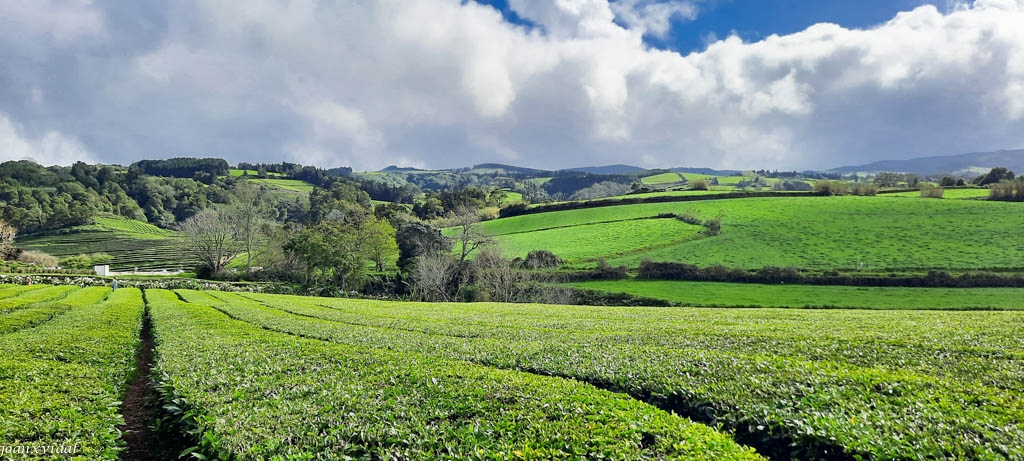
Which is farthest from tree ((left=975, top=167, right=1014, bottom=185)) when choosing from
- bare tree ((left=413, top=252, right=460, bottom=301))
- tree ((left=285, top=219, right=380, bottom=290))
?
tree ((left=285, top=219, right=380, bottom=290))

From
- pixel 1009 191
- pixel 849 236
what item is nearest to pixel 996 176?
pixel 1009 191

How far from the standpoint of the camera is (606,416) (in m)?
8.14

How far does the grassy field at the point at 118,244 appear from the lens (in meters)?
101

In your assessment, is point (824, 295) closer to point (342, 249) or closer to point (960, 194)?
point (342, 249)

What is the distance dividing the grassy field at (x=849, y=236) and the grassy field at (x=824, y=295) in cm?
635

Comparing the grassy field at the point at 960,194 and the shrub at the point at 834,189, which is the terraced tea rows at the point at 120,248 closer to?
the shrub at the point at 834,189

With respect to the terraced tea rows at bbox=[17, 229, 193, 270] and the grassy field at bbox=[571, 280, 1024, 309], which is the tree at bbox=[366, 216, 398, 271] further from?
the terraced tea rows at bbox=[17, 229, 193, 270]

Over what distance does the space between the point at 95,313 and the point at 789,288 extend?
65570 millimetres

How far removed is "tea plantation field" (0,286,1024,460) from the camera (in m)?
7.21

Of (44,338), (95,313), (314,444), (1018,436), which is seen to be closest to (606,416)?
(314,444)

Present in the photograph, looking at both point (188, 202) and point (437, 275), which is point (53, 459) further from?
point (188, 202)

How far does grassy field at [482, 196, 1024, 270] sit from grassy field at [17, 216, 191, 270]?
7889 cm

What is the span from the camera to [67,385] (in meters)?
11.7

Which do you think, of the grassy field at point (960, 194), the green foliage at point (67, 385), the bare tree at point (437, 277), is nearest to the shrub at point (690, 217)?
A: the grassy field at point (960, 194)
